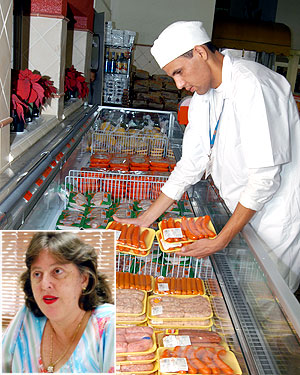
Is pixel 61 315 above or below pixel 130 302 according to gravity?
above

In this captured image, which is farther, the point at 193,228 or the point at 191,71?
the point at 193,228

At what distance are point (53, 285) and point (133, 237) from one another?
4.04 ft

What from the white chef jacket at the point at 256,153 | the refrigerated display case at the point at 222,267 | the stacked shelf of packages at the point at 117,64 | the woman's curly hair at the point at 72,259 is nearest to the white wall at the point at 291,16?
the stacked shelf of packages at the point at 117,64

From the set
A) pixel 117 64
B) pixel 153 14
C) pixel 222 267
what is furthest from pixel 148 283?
pixel 153 14

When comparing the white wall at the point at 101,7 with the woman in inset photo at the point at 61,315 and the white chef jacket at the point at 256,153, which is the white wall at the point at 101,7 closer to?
the white chef jacket at the point at 256,153

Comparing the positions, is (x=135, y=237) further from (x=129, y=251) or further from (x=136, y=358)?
(x=136, y=358)

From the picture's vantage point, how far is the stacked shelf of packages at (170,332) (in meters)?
1.65

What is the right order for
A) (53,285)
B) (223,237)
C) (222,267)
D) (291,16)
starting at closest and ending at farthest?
1. (53,285)
2. (223,237)
3. (222,267)
4. (291,16)

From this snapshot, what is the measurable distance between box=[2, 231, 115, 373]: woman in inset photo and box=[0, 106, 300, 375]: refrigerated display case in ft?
2.00

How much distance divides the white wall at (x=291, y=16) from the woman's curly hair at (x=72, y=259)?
16130mm

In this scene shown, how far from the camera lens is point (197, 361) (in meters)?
1.63

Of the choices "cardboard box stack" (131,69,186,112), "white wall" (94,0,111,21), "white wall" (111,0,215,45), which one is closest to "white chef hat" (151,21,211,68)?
"white wall" (94,0,111,21)

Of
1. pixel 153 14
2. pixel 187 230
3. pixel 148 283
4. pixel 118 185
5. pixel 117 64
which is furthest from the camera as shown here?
pixel 153 14

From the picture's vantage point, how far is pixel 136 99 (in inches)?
423
